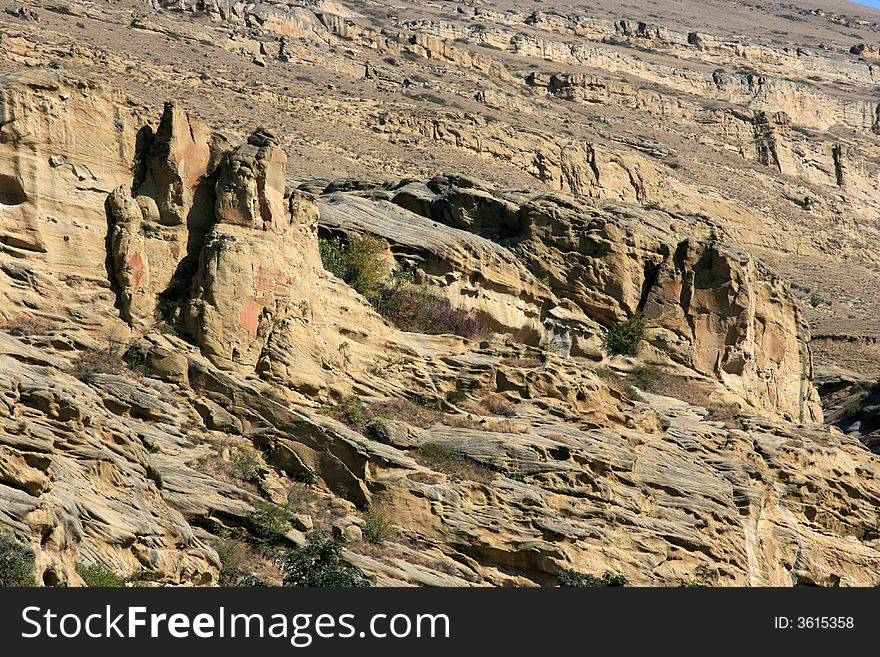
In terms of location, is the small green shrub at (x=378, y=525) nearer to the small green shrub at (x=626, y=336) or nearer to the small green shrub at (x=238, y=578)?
the small green shrub at (x=238, y=578)

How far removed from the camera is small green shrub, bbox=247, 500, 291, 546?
16766 millimetres

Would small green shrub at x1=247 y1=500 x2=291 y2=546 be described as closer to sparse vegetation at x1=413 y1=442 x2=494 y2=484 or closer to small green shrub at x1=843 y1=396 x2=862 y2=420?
sparse vegetation at x1=413 y1=442 x2=494 y2=484

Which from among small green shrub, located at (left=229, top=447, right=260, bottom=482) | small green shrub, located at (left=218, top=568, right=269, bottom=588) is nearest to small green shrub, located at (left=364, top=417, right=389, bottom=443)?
small green shrub, located at (left=229, top=447, right=260, bottom=482)

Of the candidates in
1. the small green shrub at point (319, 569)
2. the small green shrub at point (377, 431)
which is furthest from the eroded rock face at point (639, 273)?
the small green shrub at point (319, 569)


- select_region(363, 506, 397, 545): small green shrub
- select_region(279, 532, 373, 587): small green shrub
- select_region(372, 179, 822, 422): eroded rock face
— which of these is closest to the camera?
select_region(279, 532, 373, 587): small green shrub

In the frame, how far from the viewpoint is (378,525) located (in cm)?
1830

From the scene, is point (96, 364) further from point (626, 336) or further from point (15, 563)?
point (626, 336)

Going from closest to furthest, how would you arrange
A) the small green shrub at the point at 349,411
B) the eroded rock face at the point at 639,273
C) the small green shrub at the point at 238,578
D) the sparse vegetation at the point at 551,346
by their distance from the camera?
the small green shrub at the point at 238,578
the small green shrub at the point at 349,411
the sparse vegetation at the point at 551,346
the eroded rock face at the point at 639,273

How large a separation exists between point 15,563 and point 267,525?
5194mm


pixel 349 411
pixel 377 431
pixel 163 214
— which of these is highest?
pixel 163 214

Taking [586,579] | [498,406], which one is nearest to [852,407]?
[498,406]

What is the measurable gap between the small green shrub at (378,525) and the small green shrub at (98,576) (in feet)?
17.2

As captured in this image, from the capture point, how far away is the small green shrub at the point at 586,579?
1834 centimetres

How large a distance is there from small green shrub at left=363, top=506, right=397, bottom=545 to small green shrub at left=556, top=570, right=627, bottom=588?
256cm
